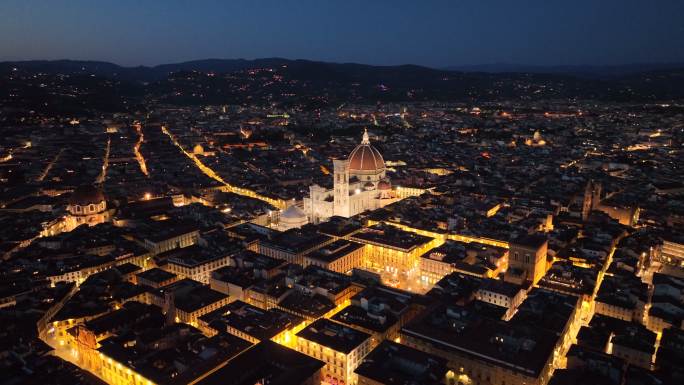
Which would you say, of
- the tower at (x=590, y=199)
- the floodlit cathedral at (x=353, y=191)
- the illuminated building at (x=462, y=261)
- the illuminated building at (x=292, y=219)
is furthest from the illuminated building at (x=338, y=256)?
the tower at (x=590, y=199)

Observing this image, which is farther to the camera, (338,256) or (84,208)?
(84,208)

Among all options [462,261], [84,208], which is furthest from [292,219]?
[84,208]

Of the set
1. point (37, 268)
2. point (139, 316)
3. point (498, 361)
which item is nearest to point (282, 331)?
point (139, 316)

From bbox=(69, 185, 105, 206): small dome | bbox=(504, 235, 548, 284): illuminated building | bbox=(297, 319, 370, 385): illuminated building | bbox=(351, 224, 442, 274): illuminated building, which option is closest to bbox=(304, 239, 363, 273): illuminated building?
bbox=(351, 224, 442, 274): illuminated building

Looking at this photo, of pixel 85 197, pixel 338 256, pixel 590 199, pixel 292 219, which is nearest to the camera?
pixel 338 256

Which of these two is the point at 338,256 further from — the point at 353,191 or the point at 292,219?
the point at 353,191

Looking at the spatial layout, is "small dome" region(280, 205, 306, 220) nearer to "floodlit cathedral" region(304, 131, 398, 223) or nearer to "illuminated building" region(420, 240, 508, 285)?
"floodlit cathedral" region(304, 131, 398, 223)
